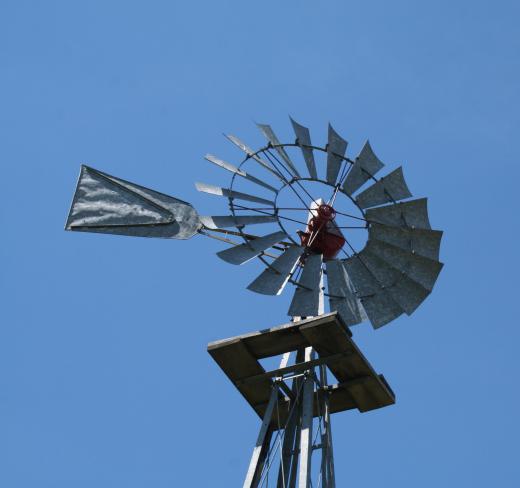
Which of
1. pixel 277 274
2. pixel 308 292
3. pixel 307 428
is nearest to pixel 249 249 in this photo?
pixel 277 274

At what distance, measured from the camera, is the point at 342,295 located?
12680 mm

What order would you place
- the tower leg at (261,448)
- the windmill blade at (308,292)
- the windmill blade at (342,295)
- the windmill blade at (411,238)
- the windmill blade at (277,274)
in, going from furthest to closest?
the windmill blade at (411,238), the windmill blade at (342,295), the windmill blade at (308,292), the windmill blade at (277,274), the tower leg at (261,448)

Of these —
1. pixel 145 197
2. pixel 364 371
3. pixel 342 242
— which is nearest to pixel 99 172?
pixel 145 197

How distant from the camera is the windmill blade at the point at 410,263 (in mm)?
13109

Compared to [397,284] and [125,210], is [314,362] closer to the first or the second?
[397,284]

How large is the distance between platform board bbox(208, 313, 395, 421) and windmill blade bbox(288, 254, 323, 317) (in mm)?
242

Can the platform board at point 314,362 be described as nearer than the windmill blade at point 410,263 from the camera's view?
Yes

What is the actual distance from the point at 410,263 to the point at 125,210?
336cm

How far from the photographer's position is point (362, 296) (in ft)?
42.0

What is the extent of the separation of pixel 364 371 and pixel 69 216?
3705 mm

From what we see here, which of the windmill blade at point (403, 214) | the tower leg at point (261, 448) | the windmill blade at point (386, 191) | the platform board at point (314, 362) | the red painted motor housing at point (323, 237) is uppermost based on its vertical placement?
the windmill blade at point (386, 191)

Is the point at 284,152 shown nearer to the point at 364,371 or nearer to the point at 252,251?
the point at 252,251

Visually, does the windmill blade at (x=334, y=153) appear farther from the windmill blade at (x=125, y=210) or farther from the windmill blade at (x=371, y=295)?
the windmill blade at (x=125, y=210)

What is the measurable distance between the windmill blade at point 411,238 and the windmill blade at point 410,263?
7cm
